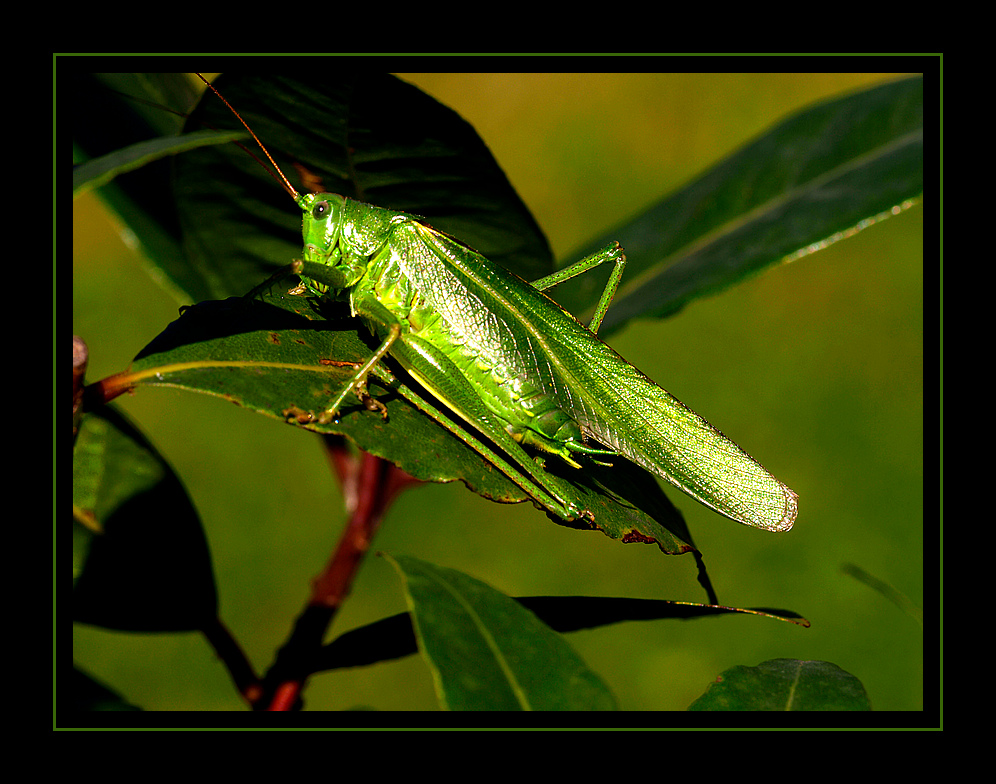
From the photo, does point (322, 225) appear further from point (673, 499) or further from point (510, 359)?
point (673, 499)

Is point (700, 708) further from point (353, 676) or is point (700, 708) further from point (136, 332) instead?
point (136, 332)

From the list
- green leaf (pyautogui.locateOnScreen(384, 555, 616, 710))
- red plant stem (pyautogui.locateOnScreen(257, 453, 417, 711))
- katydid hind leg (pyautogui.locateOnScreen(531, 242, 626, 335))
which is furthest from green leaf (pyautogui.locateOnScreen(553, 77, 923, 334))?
green leaf (pyautogui.locateOnScreen(384, 555, 616, 710))

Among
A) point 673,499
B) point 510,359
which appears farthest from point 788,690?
point 673,499

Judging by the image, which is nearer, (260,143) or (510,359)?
(260,143)

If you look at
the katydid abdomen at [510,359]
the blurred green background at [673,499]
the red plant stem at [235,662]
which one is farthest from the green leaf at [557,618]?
the blurred green background at [673,499]

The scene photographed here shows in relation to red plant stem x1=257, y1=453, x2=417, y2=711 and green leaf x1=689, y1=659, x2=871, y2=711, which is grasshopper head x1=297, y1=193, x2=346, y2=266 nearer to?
red plant stem x1=257, y1=453, x2=417, y2=711

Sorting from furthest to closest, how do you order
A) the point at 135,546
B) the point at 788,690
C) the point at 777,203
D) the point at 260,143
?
the point at 777,203, the point at 135,546, the point at 260,143, the point at 788,690
